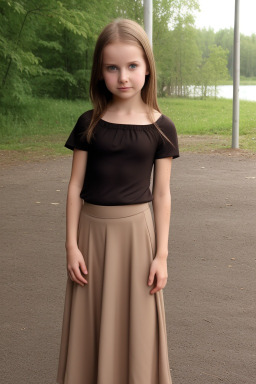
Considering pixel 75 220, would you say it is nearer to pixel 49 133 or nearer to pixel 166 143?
pixel 166 143

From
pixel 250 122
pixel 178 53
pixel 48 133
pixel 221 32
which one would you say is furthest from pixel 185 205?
pixel 221 32

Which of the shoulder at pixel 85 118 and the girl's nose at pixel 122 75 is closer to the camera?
the girl's nose at pixel 122 75

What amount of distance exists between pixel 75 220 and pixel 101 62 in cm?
61

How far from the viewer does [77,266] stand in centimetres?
255

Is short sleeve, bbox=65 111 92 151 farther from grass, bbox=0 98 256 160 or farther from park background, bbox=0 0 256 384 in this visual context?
grass, bbox=0 98 256 160

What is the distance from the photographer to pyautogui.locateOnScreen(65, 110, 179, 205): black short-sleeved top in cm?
250

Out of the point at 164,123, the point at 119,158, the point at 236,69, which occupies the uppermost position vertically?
the point at 236,69

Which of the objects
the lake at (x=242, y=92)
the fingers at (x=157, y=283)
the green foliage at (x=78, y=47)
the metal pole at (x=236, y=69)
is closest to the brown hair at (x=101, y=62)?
the fingers at (x=157, y=283)

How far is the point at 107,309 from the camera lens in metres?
2.54

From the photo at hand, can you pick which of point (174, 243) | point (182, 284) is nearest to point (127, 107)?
point (182, 284)

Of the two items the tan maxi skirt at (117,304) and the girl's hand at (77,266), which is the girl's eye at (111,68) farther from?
the girl's hand at (77,266)

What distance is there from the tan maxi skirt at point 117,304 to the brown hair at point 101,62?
346 mm

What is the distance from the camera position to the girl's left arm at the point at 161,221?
2555 mm

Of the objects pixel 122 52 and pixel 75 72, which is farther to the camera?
pixel 75 72
